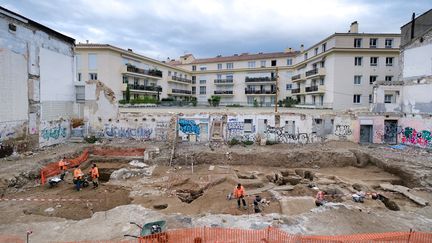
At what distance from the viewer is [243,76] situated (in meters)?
57.4

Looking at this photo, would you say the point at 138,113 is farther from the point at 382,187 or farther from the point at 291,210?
the point at 382,187

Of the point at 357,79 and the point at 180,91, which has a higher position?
the point at 357,79

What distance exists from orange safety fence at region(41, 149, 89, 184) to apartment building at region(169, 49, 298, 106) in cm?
3659

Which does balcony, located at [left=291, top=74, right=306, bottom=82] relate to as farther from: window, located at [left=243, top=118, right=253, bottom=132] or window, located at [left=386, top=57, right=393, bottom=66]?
window, located at [left=243, top=118, right=253, bottom=132]

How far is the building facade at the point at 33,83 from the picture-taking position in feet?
66.0

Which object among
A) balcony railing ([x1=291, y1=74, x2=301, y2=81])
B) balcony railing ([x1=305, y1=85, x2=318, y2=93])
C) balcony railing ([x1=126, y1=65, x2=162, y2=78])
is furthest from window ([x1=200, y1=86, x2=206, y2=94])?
balcony railing ([x1=305, y1=85, x2=318, y2=93])

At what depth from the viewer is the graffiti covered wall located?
2417 cm

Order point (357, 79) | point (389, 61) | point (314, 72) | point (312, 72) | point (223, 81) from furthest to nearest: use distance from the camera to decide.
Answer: point (223, 81) → point (312, 72) → point (314, 72) → point (357, 79) → point (389, 61)

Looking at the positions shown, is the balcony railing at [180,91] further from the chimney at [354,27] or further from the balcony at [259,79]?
the chimney at [354,27]

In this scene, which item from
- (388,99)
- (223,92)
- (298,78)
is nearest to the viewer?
(388,99)

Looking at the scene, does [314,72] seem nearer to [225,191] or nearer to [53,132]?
[225,191]

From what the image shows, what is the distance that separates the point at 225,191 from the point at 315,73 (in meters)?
32.4

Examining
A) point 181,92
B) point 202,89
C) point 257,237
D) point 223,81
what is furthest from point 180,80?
point 257,237

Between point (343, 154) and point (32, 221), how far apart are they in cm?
2267
